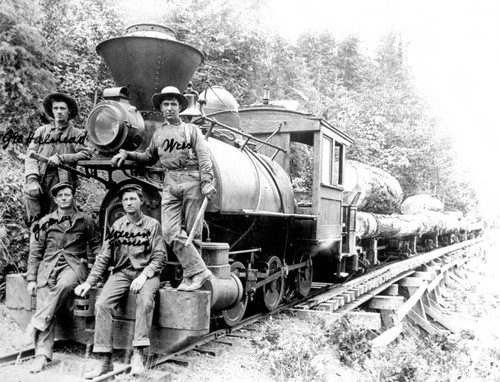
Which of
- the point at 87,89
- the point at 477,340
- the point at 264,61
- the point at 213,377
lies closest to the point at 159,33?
the point at 213,377

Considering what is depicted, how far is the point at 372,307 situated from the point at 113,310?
6.30 metres

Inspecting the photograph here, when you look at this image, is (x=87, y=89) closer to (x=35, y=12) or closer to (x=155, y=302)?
(x=35, y=12)

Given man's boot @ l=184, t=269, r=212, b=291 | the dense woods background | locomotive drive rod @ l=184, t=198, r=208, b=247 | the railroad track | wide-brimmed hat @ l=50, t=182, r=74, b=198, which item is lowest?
the railroad track

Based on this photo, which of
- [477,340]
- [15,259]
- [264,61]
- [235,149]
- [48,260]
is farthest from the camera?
[264,61]

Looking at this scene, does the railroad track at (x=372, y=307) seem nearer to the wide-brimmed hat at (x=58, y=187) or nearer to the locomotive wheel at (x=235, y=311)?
the locomotive wheel at (x=235, y=311)

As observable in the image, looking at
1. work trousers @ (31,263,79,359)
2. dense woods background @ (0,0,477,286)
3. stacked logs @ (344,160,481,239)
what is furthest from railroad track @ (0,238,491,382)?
dense woods background @ (0,0,477,286)

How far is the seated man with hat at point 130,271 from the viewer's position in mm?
4121

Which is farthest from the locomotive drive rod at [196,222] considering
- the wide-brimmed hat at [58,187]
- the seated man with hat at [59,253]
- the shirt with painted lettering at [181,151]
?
the wide-brimmed hat at [58,187]

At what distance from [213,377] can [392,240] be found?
11929mm

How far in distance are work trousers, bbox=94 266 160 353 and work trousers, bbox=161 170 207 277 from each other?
1.06 ft

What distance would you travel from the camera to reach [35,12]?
Answer: 7.85 meters

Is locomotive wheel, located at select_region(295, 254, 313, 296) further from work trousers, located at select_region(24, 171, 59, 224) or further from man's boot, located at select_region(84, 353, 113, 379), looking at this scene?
man's boot, located at select_region(84, 353, 113, 379)

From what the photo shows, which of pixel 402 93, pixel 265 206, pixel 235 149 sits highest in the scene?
pixel 402 93

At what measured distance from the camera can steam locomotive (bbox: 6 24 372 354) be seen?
4496 mm
